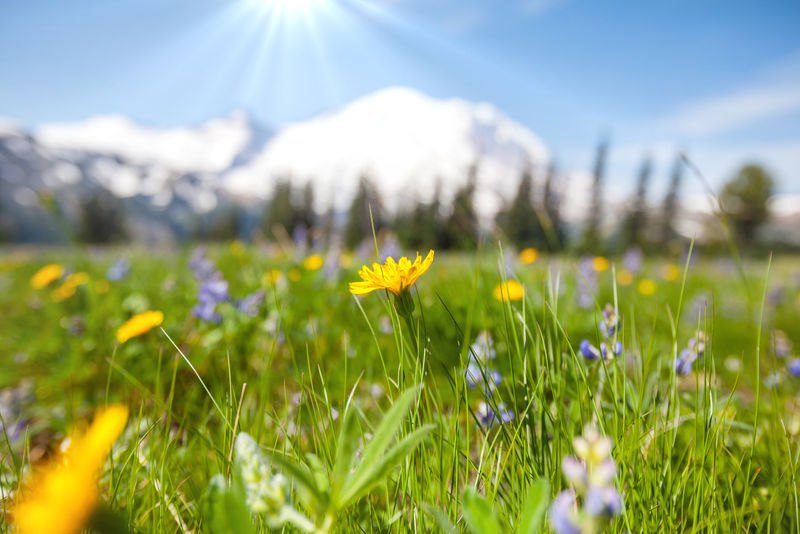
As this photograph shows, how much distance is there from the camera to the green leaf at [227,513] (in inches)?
19.6

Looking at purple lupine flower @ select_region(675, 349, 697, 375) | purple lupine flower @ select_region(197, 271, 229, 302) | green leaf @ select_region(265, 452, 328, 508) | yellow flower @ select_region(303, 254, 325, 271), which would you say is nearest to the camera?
green leaf @ select_region(265, 452, 328, 508)

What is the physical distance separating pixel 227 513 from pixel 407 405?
252 millimetres

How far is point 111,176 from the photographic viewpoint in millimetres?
192375

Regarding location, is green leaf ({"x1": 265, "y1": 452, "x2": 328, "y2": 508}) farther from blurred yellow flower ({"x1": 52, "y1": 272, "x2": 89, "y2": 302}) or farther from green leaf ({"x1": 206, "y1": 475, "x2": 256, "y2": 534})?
blurred yellow flower ({"x1": 52, "y1": 272, "x2": 89, "y2": 302})

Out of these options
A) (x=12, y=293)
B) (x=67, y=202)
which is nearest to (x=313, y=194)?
(x=12, y=293)

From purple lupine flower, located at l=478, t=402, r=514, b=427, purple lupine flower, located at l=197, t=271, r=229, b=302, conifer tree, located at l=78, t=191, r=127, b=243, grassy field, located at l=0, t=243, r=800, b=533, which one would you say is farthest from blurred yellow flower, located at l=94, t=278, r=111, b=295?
conifer tree, located at l=78, t=191, r=127, b=243

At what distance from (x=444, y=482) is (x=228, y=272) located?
3.68 m

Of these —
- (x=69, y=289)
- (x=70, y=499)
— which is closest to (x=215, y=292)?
(x=69, y=289)

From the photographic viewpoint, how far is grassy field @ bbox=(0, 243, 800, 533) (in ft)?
1.95

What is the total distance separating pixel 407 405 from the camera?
1.74 ft

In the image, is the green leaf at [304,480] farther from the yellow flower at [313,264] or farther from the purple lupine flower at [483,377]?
the yellow flower at [313,264]

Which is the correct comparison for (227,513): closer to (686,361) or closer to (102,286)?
(686,361)

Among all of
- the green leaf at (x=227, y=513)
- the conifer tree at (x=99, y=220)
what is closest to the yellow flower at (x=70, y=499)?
the green leaf at (x=227, y=513)

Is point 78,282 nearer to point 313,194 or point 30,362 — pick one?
point 30,362
